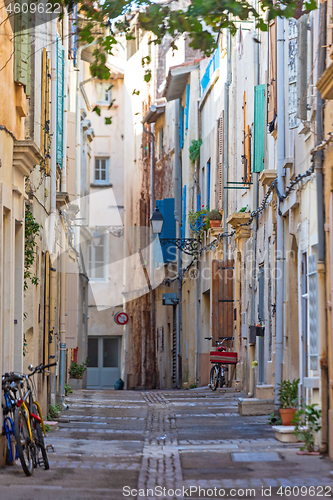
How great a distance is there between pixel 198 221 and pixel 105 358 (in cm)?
1392

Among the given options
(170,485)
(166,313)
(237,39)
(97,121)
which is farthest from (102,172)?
(170,485)

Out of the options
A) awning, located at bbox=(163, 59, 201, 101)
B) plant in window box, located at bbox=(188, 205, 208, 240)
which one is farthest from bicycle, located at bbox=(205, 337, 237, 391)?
awning, located at bbox=(163, 59, 201, 101)

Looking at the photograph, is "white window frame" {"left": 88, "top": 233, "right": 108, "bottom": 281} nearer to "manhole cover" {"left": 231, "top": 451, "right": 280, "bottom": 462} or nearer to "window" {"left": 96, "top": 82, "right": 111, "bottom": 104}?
"window" {"left": 96, "top": 82, "right": 111, "bottom": 104}

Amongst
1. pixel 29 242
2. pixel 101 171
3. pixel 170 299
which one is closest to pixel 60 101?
pixel 29 242

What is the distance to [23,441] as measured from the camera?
22.5 ft

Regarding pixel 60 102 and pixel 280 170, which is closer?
pixel 280 170

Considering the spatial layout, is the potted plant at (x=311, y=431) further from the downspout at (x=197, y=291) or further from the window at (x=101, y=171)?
the window at (x=101, y=171)

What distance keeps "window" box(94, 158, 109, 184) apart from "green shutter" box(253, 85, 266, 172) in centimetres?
2225

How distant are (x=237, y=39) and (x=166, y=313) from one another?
11.7 metres

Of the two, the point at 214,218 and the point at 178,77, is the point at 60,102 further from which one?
the point at 178,77

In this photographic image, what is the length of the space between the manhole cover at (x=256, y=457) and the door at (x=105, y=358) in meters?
25.8

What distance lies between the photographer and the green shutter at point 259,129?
13.4 meters

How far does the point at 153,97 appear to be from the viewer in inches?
1209

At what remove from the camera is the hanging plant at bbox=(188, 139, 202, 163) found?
2258 cm
